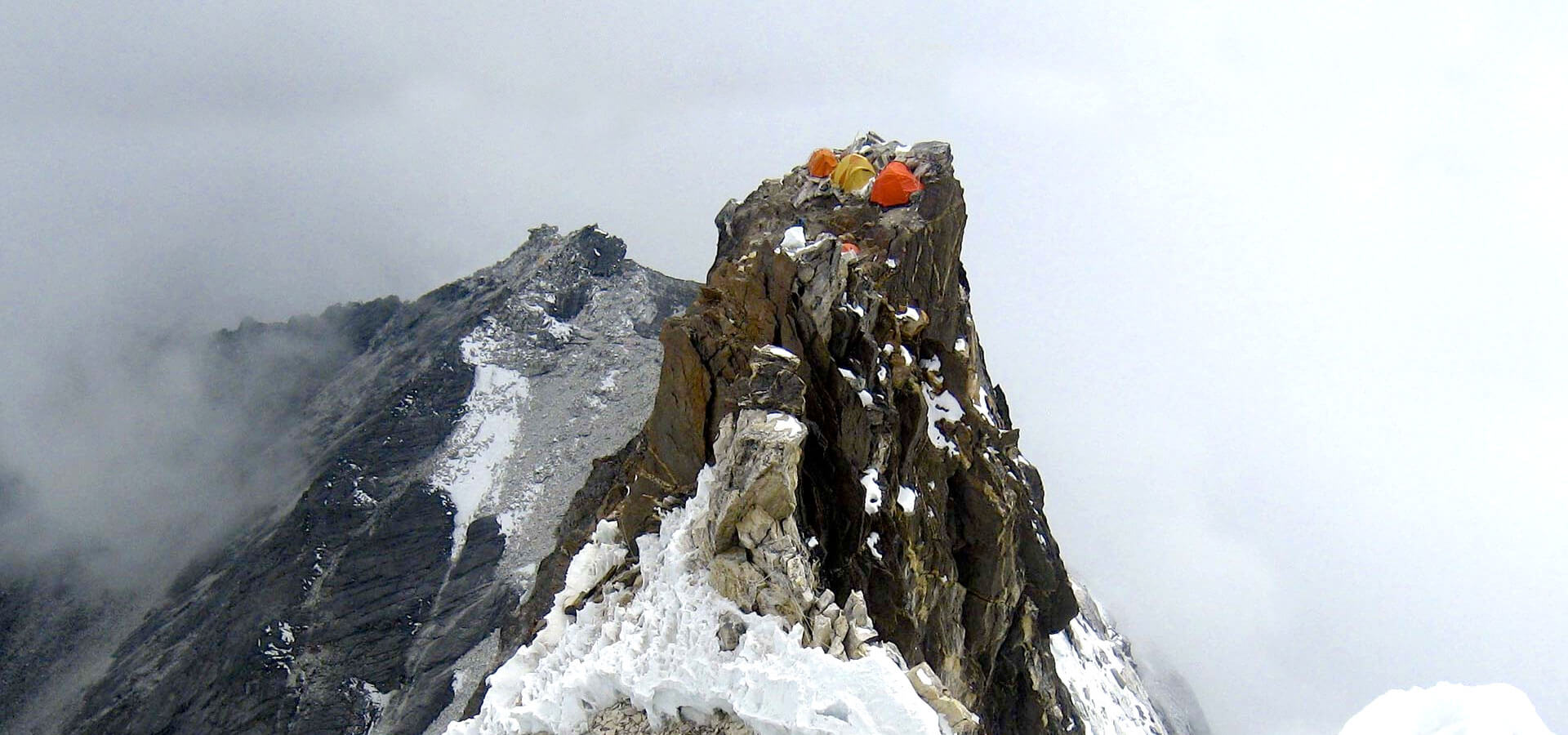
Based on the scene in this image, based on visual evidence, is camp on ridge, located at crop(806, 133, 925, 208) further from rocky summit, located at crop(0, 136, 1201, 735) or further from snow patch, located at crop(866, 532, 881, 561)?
snow patch, located at crop(866, 532, 881, 561)

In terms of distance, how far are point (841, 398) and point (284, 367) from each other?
83.0 metres

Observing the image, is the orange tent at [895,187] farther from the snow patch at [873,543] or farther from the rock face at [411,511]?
the rock face at [411,511]

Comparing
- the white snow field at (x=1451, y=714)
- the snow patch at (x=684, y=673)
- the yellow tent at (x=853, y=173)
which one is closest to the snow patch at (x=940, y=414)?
the snow patch at (x=684, y=673)

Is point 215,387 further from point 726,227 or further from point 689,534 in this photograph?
point 689,534

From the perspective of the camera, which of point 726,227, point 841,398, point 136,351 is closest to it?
point 841,398

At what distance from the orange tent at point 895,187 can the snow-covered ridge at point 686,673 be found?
1304cm

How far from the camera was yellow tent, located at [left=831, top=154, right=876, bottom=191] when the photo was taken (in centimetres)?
2820

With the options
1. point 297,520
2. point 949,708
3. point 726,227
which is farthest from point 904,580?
point 297,520

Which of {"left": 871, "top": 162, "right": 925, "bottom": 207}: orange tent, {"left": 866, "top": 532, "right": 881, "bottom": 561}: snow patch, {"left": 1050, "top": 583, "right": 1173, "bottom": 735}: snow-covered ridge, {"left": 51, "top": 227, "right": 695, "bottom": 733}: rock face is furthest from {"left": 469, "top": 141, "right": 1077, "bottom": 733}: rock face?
{"left": 51, "top": 227, "right": 695, "bottom": 733}: rock face

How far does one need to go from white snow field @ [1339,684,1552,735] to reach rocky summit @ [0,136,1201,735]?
470 cm

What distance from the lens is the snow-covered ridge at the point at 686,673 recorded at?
11.9m

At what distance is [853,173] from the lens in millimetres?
28359

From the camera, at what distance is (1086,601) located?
47188mm

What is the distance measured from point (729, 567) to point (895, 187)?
49.7 ft
